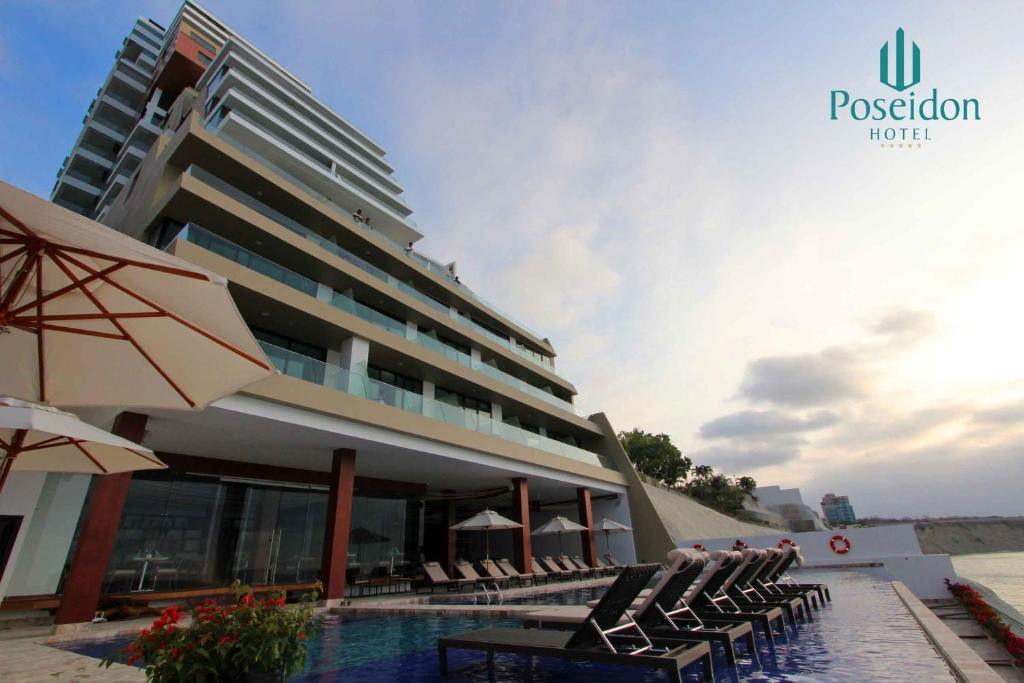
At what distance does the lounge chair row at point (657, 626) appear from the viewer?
3.86 meters

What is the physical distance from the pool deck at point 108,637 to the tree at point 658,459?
1643 inches

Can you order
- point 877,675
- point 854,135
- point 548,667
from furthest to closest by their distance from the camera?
1. point 854,135
2. point 548,667
3. point 877,675

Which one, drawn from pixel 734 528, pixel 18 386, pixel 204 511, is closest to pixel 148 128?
pixel 204 511

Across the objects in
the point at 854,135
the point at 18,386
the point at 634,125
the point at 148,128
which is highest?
the point at 148,128

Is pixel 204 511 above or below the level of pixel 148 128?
below

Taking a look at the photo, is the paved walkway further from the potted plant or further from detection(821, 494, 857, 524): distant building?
detection(821, 494, 857, 524): distant building

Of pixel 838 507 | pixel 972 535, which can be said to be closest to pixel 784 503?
pixel 972 535

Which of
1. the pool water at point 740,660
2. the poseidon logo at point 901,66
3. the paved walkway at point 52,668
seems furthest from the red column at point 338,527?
the poseidon logo at point 901,66

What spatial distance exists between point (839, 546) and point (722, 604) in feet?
53.7

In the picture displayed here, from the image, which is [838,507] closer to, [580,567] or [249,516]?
[580,567]

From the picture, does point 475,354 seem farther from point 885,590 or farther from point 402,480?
point 885,590

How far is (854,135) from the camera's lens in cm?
1173

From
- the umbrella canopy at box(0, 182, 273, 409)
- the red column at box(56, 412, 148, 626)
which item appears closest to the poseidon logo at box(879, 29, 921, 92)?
the umbrella canopy at box(0, 182, 273, 409)

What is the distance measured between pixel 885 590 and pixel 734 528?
76.4ft
